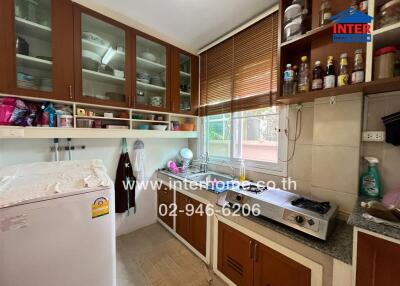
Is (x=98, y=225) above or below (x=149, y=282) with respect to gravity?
above

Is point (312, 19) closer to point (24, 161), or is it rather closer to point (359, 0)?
point (359, 0)

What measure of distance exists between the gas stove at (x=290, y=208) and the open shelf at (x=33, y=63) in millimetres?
1798

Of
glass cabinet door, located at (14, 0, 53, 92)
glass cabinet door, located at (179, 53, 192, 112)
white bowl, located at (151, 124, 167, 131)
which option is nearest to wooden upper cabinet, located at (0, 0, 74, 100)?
glass cabinet door, located at (14, 0, 53, 92)

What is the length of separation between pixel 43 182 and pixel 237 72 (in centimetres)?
195

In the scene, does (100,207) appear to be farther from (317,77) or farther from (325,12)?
(325,12)

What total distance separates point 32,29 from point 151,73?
40.3 inches

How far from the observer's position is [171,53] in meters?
2.11

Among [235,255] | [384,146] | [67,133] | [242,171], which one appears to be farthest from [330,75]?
[67,133]

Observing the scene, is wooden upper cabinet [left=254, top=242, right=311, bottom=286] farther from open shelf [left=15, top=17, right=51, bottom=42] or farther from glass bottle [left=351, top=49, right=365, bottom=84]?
open shelf [left=15, top=17, right=51, bottom=42]

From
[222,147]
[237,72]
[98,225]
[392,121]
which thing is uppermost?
[237,72]

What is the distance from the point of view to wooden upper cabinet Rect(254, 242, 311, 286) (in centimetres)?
98

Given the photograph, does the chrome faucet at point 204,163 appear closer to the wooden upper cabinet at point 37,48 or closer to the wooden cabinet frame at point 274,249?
the wooden cabinet frame at point 274,249

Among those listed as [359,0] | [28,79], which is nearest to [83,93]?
[28,79]

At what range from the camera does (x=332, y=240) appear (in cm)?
95
